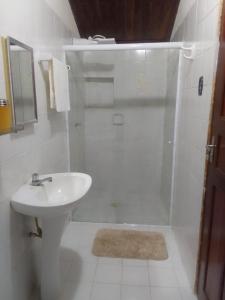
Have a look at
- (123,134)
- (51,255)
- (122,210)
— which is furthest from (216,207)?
(123,134)

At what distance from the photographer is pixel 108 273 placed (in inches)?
69.0

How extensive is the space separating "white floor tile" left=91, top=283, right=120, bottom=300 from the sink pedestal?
26cm

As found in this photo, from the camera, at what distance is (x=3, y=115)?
1.01 meters

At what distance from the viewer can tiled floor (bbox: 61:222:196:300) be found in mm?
1564

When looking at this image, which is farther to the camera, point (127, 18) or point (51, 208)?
point (127, 18)

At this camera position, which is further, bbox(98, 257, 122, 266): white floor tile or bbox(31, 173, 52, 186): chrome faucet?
bbox(98, 257, 122, 266): white floor tile

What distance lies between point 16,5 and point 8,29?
0.19 m

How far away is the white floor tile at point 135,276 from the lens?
5.49 ft

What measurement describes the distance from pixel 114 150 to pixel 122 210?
72 centimetres

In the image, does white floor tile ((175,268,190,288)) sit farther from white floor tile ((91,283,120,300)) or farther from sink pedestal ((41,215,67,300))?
sink pedestal ((41,215,67,300))

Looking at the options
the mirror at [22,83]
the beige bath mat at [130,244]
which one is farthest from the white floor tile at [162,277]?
the mirror at [22,83]

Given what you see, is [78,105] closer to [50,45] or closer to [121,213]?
[50,45]

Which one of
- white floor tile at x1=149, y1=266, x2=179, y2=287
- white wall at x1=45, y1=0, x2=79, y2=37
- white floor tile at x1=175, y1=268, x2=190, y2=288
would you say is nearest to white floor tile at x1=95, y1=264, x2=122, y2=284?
white floor tile at x1=149, y1=266, x2=179, y2=287

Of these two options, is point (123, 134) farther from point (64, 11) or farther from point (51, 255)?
Result: point (51, 255)
